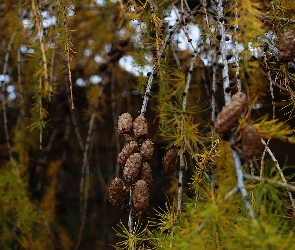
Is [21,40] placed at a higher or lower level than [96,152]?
higher

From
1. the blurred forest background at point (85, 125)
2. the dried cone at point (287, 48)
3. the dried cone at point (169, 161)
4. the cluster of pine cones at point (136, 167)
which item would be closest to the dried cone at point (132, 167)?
the cluster of pine cones at point (136, 167)

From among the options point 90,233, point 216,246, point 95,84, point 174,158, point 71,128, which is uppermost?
point 95,84

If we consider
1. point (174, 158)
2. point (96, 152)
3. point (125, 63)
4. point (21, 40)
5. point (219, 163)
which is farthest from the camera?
point (96, 152)

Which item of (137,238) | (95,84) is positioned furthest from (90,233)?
(137,238)

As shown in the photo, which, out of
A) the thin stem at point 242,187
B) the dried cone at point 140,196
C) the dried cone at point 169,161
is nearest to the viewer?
the thin stem at point 242,187

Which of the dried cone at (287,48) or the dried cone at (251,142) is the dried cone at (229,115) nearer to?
the dried cone at (251,142)

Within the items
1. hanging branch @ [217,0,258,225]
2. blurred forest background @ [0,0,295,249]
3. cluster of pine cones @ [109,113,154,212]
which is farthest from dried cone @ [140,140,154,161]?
blurred forest background @ [0,0,295,249]

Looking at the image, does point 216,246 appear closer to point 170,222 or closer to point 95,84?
point 170,222

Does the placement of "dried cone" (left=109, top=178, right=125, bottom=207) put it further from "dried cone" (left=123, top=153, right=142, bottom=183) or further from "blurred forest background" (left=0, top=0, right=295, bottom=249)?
"blurred forest background" (left=0, top=0, right=295, bottom=249)
